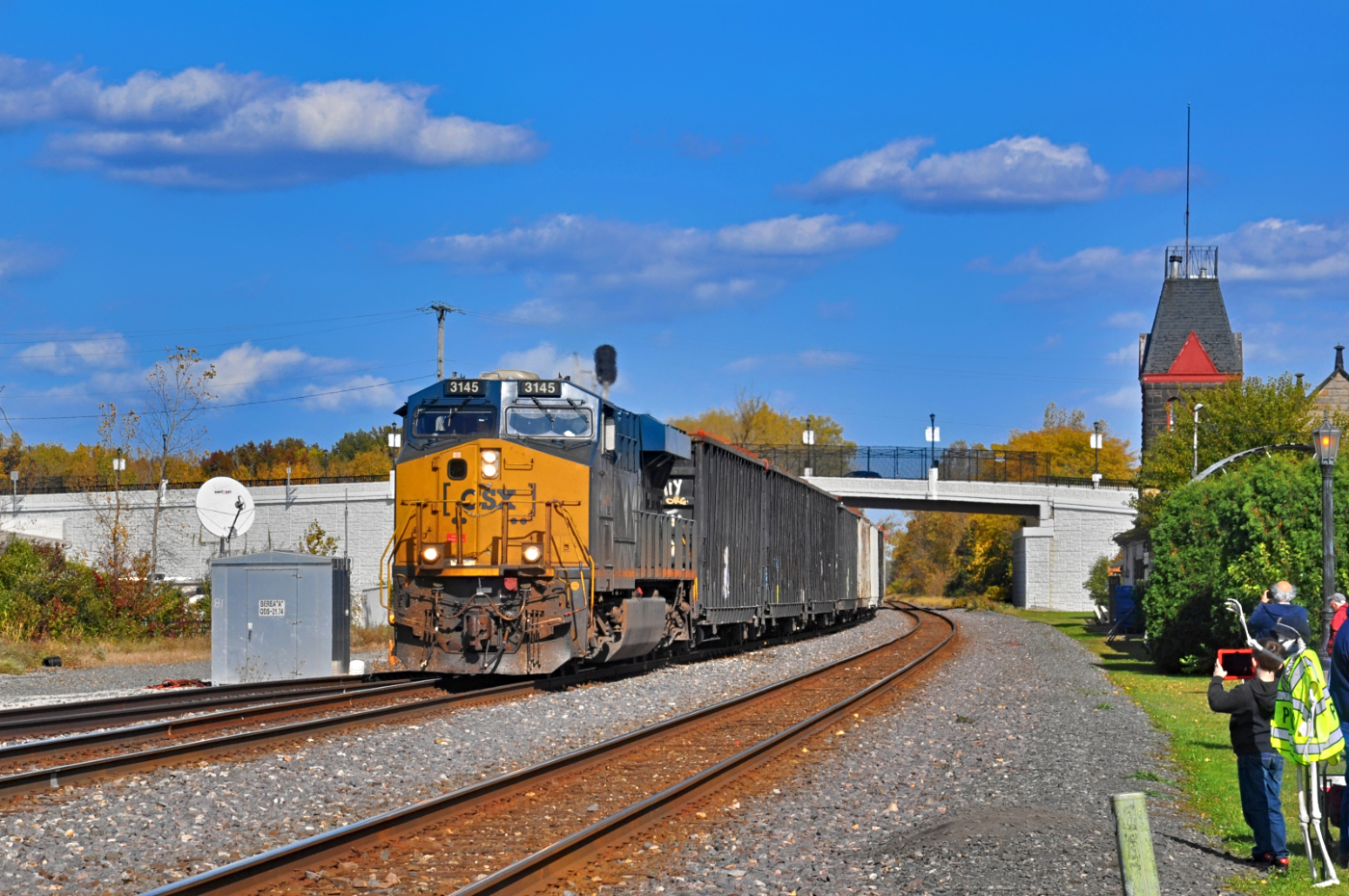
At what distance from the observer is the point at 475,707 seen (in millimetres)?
15664

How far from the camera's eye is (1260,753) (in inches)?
324

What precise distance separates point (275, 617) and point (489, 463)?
16.3ft

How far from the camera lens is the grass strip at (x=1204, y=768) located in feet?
26.5

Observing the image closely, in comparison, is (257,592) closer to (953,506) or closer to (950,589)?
(953,506)

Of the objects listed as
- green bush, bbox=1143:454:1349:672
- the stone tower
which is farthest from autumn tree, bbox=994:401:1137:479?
green bush, bbox=1143:454:1349:672

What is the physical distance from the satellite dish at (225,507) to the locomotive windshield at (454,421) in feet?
23.7

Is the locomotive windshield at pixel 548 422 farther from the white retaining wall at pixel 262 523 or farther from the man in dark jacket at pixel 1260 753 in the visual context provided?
the white retaining wall at pixel 262 523

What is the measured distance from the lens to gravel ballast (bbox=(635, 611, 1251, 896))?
25.7ft

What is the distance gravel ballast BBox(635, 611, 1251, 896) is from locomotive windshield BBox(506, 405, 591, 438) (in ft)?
18.2

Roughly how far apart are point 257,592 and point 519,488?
5117 mm

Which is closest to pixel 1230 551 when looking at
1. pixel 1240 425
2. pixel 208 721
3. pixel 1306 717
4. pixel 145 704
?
pixel 1306 717

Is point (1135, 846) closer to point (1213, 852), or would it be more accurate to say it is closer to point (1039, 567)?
point (1213, 852)

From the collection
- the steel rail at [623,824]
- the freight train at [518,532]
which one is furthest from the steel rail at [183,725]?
the steel rail at [623,824]

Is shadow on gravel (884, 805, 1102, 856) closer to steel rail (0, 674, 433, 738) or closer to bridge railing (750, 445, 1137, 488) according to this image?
steel rail (0, 674, 433, 738)
